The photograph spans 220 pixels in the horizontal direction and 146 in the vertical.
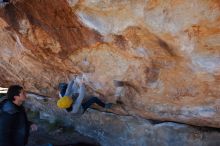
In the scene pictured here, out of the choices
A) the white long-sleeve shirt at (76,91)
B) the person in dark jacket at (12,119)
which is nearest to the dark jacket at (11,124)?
the person in dark jacket at (12,119)

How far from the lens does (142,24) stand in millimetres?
4051

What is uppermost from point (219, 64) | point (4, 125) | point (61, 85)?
point (219, 64)

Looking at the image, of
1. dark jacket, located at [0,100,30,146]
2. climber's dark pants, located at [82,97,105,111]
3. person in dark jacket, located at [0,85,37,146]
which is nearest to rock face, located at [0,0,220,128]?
climber's dark pants, located at [82,97,105,111]

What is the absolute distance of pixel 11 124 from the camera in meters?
4.54

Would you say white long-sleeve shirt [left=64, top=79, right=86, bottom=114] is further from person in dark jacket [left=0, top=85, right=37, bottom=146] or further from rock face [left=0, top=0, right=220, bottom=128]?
person in dark jacket [left=0, top=85, right=37, bottom=146]

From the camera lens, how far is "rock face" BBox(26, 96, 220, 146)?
5.13 meters

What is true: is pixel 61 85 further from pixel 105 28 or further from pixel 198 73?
pixel 198 73

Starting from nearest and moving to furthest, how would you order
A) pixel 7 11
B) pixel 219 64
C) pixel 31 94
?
pixel 219 64
pixel 7 11
pixel 31 94

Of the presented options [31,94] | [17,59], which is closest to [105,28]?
[17,59]

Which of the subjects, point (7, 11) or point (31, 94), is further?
point (31, 94)

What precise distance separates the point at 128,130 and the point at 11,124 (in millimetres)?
1787

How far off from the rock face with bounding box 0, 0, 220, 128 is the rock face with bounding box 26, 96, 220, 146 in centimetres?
18

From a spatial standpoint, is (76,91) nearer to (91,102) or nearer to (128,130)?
(91,102)

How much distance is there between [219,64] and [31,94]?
3.70 meters
